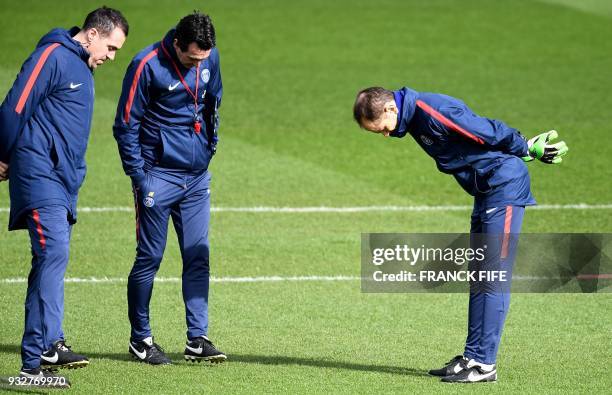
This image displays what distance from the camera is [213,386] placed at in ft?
26.5

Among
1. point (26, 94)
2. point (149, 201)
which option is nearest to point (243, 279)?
point (149, 201)

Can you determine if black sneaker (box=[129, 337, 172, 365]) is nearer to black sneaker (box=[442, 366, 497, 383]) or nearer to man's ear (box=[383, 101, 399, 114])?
black sneaker (box=[442, 366, 497, 383])

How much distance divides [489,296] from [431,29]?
57.4 ft

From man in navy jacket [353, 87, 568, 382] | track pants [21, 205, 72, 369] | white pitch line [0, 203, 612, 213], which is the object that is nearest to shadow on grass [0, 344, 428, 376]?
man in navy jacket [353, 87, 568, 382]

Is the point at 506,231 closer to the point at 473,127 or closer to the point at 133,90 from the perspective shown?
the point at 473,127

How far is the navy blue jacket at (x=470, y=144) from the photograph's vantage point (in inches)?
308

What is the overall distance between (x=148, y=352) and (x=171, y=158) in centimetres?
135

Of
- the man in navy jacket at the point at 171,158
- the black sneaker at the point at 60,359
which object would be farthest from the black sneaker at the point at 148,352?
the black sneaker at the point at 60,359

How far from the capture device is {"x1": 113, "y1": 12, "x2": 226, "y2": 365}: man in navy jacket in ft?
27.7

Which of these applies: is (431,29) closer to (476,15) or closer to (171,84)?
(476,15)

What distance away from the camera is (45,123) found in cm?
791

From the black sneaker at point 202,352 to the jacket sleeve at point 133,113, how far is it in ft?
4.02

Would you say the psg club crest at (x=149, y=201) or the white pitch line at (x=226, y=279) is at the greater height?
the psg club crest at (x=149, y=201)
